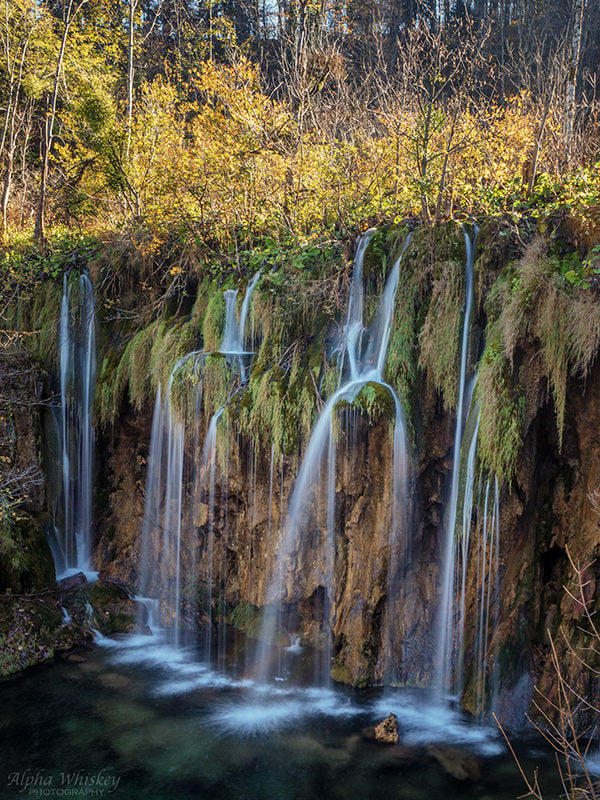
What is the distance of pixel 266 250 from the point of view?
33.5 ft

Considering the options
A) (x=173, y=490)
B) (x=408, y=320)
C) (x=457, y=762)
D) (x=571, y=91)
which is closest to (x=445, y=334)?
(x=408, y=320)

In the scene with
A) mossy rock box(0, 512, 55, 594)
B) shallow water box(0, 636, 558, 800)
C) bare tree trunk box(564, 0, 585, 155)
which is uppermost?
bare tree trunk box(564, 0, 585, 155)

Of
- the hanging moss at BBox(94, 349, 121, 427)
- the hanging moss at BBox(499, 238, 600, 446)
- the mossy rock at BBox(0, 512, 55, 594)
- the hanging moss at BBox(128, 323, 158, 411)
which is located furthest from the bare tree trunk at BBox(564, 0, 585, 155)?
the mossy rock at BBox(0, 512, 55, 594)

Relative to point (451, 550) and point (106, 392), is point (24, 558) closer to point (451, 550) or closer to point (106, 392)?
point (106, 392)

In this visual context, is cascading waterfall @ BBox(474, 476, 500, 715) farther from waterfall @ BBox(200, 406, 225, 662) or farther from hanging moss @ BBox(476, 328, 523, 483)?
waterfall @ BBox(200, 406, 225, 662)

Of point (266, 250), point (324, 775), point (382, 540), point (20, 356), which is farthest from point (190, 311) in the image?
point (324, 775)

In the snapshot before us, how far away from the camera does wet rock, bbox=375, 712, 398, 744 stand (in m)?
6.21

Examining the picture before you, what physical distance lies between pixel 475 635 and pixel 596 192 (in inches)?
218

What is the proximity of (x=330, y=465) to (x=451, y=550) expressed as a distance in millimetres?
1781

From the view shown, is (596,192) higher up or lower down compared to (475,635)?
higher up

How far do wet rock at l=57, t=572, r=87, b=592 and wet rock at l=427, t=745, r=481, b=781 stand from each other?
607cm

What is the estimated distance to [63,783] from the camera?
19.1 feet

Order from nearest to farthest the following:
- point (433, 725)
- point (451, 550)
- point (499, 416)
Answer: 1. point (433, 725)
2. point (499, 416)
3. point (451, 550)

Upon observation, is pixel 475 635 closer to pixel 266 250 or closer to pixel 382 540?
pixel 382 540
